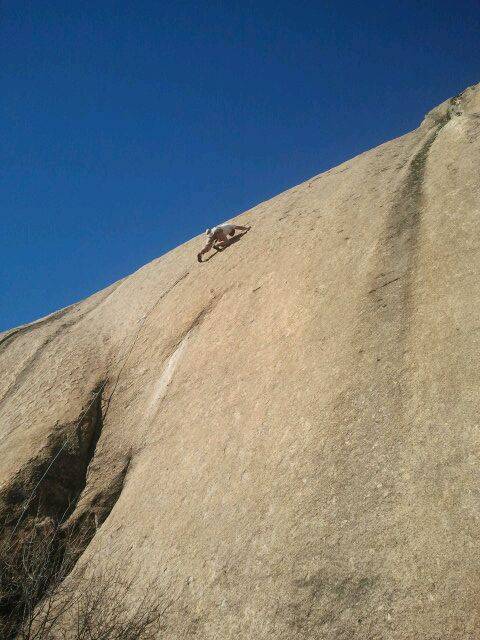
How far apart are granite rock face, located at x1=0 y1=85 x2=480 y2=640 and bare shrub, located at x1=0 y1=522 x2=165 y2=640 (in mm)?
238

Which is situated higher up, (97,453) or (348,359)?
(97,453)

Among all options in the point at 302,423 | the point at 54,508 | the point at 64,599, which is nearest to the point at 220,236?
the point at 302,423

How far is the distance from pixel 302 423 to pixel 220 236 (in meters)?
5.84

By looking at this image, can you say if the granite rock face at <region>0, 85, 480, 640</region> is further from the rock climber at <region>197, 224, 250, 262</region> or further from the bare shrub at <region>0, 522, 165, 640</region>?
the rock climber at <region>197, 224, 250, 262</region>

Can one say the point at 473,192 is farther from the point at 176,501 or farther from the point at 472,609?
the point at 176,501

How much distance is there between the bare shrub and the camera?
4012 mm

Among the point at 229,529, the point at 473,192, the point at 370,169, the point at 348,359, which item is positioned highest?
the point at 370,169

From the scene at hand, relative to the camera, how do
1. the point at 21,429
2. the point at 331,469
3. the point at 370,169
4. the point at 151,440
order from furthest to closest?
the point at 370,169 < the point at 21,429 < the point at 151,440 < the point at 331,469

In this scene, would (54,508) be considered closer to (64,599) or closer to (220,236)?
(64,599)

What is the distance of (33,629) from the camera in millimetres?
4676

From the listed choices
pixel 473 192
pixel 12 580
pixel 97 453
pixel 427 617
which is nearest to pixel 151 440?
pixel 97 453

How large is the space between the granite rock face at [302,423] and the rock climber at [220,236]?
48 centimetres

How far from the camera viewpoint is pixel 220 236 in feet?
30.8

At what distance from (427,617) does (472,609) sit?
298 mm
